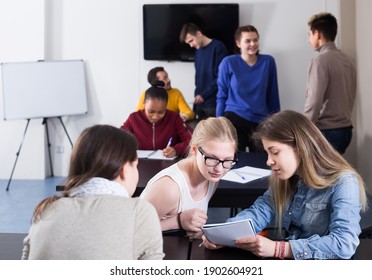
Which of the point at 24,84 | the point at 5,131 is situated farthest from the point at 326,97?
the point at 5,131

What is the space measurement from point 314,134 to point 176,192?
1.99 ft

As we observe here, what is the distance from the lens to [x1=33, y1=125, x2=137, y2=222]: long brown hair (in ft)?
4.23

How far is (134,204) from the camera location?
49.3 inches

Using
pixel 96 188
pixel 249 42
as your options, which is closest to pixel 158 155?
pixel 249 42

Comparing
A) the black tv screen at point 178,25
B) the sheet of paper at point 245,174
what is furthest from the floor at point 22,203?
the black tv screen at point 178,25

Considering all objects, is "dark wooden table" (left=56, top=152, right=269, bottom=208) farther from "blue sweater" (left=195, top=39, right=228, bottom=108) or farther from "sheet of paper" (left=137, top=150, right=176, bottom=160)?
"blue sweater" (left=195, top=39, right=228, bottom=108)

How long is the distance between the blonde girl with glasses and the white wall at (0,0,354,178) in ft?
11.2

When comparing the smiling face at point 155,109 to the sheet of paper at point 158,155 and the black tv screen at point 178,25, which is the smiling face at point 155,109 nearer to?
the sheet of paper at point 158,155

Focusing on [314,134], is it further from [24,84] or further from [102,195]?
[24,84]

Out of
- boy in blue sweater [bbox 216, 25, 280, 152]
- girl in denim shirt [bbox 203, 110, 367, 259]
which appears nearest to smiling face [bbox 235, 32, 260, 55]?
boy in blue sweater [bbox 216, 25, 280, 152]

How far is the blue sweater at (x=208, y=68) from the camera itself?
4.87m

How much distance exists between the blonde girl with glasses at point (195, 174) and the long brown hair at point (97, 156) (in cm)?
64

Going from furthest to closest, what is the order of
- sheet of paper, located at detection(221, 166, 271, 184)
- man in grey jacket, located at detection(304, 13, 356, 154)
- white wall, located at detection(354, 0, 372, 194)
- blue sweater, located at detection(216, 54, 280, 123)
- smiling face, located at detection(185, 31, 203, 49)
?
smiling face, located at detection(185, 31, 203, 49) → white wall, located at detection(354, 0, 372, 194) → blue sweater, located at detection(216, 54, 280, 123) → man in grey jacket, located at detection(304, 13, 356, 154) → sheet of paper, located at detection(221, 166, 271, 184)

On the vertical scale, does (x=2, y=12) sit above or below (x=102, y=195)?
above
